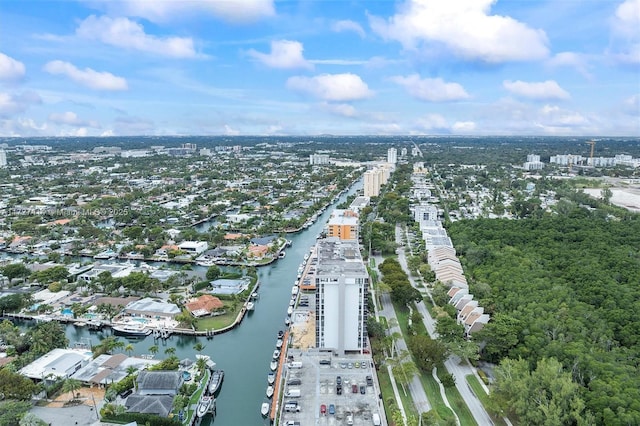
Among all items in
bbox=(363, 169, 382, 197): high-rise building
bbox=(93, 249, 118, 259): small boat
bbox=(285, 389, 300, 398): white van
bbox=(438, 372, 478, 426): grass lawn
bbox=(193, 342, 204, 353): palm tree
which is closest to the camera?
bbox=(438, 372, 478, 426): grass lawn

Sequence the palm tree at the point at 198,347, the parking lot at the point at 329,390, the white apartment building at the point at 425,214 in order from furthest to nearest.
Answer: the white apartment building at the point at 425,214 → the palm tree at the point at 198,347 → the parking lot at the point at 329,390

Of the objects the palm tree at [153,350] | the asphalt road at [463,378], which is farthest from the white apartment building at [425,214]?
the palm tree at [153,350]

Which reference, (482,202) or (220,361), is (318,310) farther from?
(482,202)

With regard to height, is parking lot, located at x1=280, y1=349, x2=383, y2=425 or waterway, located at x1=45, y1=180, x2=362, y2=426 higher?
parking lot, located at x1=280, y1=349, x2=383, y2=425

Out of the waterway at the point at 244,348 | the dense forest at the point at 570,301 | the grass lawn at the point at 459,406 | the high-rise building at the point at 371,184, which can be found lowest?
the waterway at the point at 244,348

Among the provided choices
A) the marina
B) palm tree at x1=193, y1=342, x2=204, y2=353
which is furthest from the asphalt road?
palm tree at x1=193, y1=342, x2=204, y2=353

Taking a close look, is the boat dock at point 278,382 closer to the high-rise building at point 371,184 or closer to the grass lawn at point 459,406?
the grass lawn at point 459,406

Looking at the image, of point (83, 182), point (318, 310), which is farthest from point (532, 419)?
point (83, 182)

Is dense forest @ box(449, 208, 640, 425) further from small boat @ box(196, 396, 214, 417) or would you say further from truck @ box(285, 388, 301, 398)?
small boat @ box(196, 396, 214, 417)
